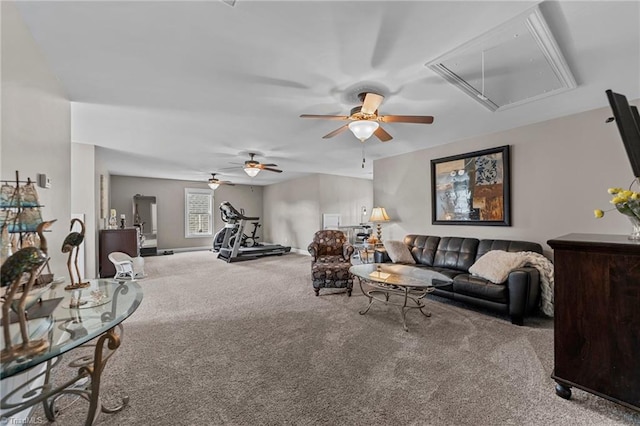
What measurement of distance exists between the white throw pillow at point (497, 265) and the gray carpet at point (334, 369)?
1.56ft

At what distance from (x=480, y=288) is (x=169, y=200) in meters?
8.94

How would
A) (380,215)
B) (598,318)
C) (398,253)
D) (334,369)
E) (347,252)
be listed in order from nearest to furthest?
(598,318) → (334,369) → (398,253) → (347,252) → (380,215)

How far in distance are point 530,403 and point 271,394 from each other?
167 cm

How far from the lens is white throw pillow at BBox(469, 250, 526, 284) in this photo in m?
3.05

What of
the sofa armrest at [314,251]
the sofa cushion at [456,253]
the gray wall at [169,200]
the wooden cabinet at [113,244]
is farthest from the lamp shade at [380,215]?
the gray wall at [169,200]

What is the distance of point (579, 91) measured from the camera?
2738 mm

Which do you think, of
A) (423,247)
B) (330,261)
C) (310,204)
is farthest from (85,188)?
(423,247)

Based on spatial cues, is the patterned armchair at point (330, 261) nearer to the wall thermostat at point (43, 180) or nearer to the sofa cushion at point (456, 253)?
the sofa cushion at point (456, 253)

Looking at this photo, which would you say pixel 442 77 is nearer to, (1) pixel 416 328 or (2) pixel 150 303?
(1) pixel 416 328

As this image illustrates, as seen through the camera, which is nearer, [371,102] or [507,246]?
[371,102]

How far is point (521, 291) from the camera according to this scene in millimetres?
2881

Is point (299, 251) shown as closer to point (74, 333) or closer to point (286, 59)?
point (286, 59)

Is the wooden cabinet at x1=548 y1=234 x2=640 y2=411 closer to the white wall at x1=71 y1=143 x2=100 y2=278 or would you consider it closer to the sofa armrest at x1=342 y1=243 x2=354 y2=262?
the sofa armrest at x1=342 y1=243 x2=354 y2=262

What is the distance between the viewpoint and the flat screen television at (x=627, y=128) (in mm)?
1674
